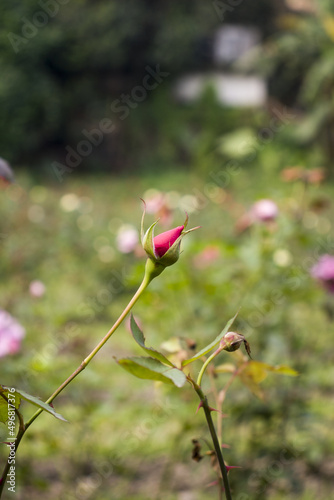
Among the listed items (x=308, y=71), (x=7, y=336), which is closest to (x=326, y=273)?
(x=7, y=336)

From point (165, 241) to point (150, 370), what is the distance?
62 mm

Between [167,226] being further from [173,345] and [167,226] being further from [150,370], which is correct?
[150,370]

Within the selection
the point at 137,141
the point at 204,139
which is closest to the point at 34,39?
the point at 137,141

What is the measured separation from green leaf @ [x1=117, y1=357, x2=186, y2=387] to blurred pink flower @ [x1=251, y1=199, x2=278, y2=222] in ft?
2.31

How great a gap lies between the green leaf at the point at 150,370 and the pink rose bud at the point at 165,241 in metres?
0.05

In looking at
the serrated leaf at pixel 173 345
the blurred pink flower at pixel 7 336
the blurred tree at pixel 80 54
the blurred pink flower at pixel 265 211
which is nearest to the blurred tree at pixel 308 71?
the blurred tree at pixel 80 54

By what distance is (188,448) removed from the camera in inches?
37.9

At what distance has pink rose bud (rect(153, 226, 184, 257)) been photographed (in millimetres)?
261

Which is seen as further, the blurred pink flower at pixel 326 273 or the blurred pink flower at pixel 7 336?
the blurred pink flower at pixel 326 273

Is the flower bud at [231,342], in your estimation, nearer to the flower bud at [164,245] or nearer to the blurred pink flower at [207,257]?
the flower bud at [164,245]

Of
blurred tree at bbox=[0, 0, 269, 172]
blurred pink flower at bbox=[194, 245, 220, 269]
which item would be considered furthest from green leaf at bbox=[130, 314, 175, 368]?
blurred tree at bbox=[0, 0, 269, 172]

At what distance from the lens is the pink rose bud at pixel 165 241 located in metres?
0.26

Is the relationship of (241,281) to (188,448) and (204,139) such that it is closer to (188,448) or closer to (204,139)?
(188,448)

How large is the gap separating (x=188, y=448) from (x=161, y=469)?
0.38 meters
